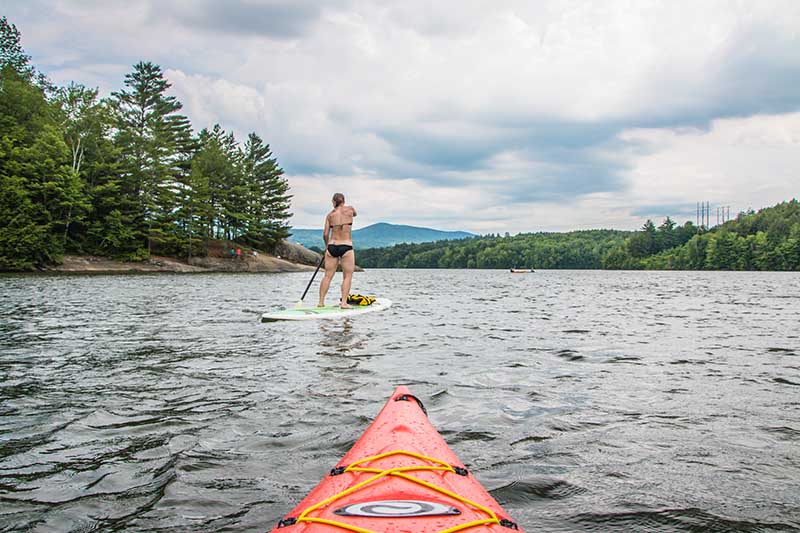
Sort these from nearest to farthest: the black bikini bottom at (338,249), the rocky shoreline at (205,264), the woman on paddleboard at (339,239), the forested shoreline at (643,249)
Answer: the woman on paddleboard at (339,239), the black bikini bottom at (338,249), the rocky shoreline at (205,264), the forested shoreline at (643,249)

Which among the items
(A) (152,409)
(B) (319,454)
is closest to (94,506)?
(B) (319,454)

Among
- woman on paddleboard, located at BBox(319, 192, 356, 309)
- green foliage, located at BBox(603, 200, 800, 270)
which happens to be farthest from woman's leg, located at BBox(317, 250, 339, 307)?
green foliage, located at BBox(603, 200, 800, 270)

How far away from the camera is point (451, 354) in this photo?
8.51 meters

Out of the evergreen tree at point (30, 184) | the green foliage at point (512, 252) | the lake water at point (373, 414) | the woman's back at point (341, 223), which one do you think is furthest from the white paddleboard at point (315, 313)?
the green foliage at point (512, 252)

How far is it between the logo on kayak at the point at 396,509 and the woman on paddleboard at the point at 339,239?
1087cm

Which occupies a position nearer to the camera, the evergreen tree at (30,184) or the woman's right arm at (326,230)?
the woman's right arm at (326,230)

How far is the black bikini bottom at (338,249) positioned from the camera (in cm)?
1355

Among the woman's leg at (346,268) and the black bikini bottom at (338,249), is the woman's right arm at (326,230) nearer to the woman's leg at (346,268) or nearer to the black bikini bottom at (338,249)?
the black bikini bottom at (338,249)

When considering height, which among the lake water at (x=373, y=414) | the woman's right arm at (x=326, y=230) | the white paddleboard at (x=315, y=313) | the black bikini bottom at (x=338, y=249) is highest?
the woman's right arm at (x=326, y=230)

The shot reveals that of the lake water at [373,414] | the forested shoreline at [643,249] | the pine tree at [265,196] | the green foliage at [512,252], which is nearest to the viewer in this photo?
the lake water at [373,414]

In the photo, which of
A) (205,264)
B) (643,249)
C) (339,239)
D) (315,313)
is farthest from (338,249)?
(643,249)

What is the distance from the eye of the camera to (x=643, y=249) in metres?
136

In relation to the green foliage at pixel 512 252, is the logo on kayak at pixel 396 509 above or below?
Answer: below

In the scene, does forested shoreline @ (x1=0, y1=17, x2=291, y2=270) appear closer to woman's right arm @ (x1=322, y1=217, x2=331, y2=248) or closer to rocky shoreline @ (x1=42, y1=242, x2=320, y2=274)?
rocky shoreline @ (x1=42, y1=242, x2=320, y2=274)
